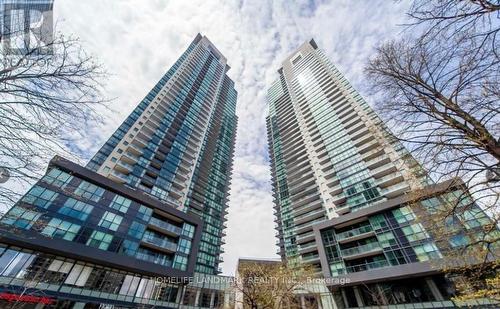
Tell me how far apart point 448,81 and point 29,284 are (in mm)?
30164

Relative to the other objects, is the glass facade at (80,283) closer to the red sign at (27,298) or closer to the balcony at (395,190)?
the red sign at (27,298)

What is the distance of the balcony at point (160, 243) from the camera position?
26812 millimetres

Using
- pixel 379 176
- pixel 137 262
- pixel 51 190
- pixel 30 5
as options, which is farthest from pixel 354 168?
pixel 51 190

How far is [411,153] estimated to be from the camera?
246 inches

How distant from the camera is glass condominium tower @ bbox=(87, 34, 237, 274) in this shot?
36.2m

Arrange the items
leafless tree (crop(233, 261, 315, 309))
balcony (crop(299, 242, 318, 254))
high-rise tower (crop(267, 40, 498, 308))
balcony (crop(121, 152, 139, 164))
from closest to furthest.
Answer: high-rise tower (crop(267, 40, 498, 308)) < leafless tree (crop(233, 261, 315, 309)) < balcony (crop(121, 152, 139, 164)) < balcony (crop(299, 242, 318, 254))

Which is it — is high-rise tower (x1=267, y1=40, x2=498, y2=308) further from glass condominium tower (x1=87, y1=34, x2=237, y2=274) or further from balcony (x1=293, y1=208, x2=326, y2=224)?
glass condominium tower (x1=87, y1=34, x2=237, y2=274)

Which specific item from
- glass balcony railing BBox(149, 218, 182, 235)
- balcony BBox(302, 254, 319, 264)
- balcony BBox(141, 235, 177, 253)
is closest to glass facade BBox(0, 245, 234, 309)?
balcony BBox(141, 235, 177, 253)

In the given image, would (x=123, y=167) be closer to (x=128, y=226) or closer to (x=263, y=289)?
(x=128, y=226)

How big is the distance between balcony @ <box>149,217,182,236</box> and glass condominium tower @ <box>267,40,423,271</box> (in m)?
23.7

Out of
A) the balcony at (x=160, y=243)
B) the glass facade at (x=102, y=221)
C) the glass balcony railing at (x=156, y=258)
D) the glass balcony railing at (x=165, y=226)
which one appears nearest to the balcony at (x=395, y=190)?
the glass facade at (x=102, y=221)

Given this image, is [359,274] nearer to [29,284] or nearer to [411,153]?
[411,153]

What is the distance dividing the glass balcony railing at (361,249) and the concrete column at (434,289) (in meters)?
5.12

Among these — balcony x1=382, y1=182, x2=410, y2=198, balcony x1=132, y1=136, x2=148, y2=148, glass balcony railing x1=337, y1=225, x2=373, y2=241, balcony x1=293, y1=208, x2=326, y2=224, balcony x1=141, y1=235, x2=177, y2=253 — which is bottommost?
balcony x1=141, y1=235, x2=177, y2=253
